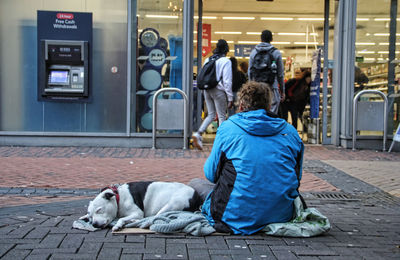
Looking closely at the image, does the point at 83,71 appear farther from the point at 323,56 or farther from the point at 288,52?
the point at 288,52

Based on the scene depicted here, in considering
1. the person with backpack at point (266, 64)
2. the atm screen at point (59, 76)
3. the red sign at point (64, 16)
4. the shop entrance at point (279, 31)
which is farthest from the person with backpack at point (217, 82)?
the red sign at point (64, 16)

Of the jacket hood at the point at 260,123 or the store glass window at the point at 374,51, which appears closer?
the jacket hood at the point at 260,123

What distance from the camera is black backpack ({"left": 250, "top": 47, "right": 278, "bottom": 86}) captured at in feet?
26.1

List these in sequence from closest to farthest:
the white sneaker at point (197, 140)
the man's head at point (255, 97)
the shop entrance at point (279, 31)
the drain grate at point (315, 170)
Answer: the man's head at point (255, 97), the drain grate at point (315, 170), the white sneaker at point (197, 140), the shop entrance at point (279, 31)

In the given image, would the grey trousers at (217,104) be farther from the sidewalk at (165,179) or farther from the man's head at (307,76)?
the man's head at (307,76)

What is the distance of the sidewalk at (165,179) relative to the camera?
10.8 ft

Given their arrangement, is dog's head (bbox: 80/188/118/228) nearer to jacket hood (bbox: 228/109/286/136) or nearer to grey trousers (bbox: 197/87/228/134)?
jacket hood (bbox: 228/109/286/136)

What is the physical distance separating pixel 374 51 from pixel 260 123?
7.38 meters

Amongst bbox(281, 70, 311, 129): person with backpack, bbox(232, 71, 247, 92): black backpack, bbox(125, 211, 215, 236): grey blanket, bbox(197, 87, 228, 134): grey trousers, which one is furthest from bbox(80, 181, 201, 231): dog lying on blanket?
bbox(281, 70, 311, 129): person with backpack

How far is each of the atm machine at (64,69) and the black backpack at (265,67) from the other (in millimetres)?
3584

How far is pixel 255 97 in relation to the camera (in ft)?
12.6

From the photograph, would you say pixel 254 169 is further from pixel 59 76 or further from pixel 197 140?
pixel 59 76

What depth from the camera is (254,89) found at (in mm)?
3836

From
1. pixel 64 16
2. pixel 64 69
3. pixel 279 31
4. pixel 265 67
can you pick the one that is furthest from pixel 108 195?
pixel 279 31
